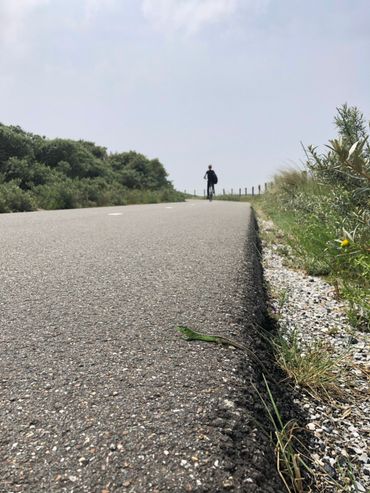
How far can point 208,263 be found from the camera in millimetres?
2783

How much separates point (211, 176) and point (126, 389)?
21850 mm

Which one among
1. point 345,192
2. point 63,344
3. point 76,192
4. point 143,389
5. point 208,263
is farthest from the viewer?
point 76,192

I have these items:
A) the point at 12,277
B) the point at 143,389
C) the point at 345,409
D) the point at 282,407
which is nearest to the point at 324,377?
the point at 345,409

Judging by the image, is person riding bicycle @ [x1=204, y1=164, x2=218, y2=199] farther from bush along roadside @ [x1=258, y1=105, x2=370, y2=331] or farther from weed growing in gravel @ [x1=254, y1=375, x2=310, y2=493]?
weed growing in gravel @ [x1=254, y1=375, x2=310, y2=493]

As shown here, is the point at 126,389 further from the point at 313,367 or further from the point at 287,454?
the point at 313,367

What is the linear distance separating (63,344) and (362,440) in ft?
3.02

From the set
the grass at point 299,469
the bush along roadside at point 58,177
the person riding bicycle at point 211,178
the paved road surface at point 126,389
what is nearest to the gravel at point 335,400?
the grass at point 299,469

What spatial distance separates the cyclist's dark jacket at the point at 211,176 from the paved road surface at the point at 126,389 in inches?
804

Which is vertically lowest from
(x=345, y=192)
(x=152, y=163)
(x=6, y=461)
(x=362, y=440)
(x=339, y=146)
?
(x=362, y=440)

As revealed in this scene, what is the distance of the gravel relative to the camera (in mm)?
984

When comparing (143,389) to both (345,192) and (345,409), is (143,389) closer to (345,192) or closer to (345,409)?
(345,409)

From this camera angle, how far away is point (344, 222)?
92.7 inches

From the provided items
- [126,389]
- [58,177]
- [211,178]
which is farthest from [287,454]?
[211,178]

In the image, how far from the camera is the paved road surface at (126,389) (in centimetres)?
79
